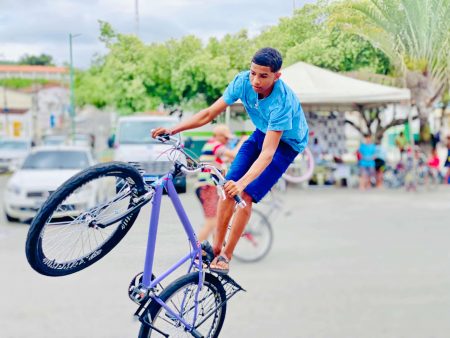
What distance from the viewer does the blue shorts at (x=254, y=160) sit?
2.43 m

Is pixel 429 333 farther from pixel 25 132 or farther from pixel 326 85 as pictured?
pixel 25 132

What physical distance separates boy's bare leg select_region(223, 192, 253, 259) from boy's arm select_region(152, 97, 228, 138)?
314 mm

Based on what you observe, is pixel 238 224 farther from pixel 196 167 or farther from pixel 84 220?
pixel 84 220

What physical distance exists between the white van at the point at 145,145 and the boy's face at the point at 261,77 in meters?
0.53

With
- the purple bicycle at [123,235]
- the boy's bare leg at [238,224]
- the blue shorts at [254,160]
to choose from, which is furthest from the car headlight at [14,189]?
the blue shorts at [254,160]

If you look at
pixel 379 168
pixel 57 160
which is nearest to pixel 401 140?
pixel 379 168

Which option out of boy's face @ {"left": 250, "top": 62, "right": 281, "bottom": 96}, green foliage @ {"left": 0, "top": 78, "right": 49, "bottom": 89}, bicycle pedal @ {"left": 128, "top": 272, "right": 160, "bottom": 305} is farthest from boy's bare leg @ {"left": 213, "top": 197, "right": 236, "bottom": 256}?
green foliage @ {"left": 0, "top": 78, "right": 49, "bottom": 89}

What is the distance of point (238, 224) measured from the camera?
2621mm

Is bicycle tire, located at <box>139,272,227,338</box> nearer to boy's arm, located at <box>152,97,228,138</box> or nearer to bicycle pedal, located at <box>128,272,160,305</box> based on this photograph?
bicycle pedal, located at <box>128,272,160,305</box>

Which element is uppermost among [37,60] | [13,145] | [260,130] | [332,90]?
[37,60]

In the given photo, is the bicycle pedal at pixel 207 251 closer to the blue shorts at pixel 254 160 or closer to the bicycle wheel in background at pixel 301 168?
the blue shorts at pixel 254 160

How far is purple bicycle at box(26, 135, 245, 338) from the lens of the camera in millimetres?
2203

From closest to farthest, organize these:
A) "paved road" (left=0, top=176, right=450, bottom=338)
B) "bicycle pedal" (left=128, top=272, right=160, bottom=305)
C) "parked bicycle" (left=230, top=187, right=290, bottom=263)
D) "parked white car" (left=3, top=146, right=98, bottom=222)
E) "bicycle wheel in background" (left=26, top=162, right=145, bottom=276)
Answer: "bicycle wheel in background" (left=26, top=162, right=145, bottom=276), "bicycle pedal" (left=128, top=272, right=160, bottom=305), "paved road" (left=0, top=176, right=450, bottom=338), "parked bicycle" (left=230, top=187, right=290, bottom=263), "parked white car" (left=3, top=146, right=98, bottom=222)

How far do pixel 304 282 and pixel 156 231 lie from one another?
357cm
